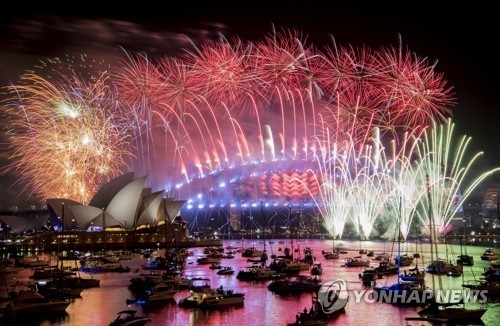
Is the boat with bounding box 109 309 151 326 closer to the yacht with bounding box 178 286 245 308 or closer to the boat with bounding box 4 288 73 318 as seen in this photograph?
the yacht with bounding box 178 286 245 308

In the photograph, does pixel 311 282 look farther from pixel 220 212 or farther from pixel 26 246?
pixel 220 212

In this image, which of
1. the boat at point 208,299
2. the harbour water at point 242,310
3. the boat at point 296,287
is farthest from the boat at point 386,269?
the boat at point 208,299

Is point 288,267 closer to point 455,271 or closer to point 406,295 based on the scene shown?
point 455,271

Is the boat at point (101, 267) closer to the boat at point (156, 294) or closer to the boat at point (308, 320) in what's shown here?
the boat at point (156, 294)

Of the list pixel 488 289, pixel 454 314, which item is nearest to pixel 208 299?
pixel 454 314

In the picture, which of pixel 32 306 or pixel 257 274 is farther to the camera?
pixel 257 274

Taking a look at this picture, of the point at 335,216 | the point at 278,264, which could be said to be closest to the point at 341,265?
the point at 335,216
